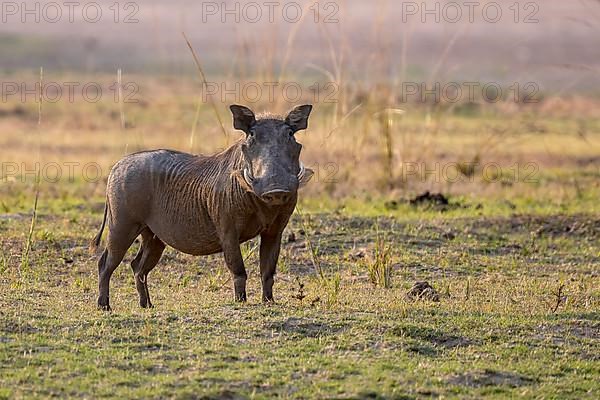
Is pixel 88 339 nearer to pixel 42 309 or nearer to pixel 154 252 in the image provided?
pixel 42 309

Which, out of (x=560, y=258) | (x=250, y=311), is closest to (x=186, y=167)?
(x=250, y=311)

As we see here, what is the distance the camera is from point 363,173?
1672cm

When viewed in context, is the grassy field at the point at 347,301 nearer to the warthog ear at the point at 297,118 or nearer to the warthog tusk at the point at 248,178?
the warthog tusk at the point at 248,178

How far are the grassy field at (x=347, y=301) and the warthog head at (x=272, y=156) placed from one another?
31.5 inches

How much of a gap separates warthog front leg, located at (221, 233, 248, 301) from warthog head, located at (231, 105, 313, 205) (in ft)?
1.51

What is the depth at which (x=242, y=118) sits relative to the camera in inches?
323

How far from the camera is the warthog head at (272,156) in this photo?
7.81 m

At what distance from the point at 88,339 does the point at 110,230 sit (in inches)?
68.3

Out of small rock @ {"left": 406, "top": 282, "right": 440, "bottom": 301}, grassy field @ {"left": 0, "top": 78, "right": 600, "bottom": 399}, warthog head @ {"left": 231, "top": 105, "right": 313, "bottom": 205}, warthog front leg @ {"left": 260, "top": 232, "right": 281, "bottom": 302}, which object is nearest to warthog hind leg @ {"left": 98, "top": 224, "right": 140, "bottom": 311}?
grassy field @ {"left": 0, "top": 78, "right": 600, "bottom": 399}

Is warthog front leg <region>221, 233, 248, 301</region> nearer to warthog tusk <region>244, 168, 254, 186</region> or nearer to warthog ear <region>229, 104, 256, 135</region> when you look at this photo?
warthog tusk <region>244, 168, 254, 186</region>

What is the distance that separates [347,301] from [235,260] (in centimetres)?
99

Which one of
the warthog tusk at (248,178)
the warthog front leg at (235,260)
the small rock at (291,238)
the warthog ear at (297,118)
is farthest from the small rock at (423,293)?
the small rock at (291,238)

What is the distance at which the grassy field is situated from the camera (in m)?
6.76

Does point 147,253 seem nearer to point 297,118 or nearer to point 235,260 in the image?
point 235,260
